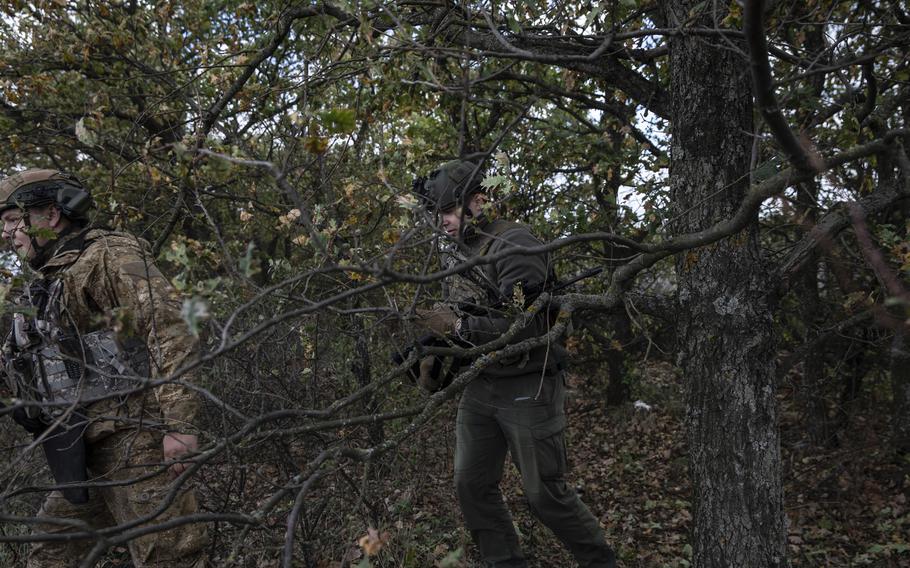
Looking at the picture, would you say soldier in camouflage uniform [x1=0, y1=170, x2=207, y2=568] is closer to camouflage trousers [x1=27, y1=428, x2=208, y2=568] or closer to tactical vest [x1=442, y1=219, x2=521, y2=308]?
camouflage trousers [x1=27, y1=428, x2=208, y2=568]

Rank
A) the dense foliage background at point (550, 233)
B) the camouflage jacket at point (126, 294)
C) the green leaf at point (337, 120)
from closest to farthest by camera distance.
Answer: the green leaf at point (337, 120) < the dense foliage background at point (550, 233) < the camouflage jacket at point (126, 294)

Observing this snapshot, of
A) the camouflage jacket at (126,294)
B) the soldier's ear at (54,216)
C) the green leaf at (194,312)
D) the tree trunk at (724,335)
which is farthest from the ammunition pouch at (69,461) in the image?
the tree trunk at (724,335)

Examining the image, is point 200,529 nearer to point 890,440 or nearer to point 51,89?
point 51,89

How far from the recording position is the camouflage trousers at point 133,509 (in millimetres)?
2852

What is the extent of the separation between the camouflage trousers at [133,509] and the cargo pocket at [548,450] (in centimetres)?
165

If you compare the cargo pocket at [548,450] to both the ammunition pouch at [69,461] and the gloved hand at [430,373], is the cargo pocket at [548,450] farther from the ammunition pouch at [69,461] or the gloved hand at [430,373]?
the ammunition pouch at [69,461]

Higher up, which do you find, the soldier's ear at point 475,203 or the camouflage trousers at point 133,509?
the soldier's ear at point 475,203

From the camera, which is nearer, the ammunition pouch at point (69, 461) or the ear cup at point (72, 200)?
the ammunition pouch at point (69, 461)

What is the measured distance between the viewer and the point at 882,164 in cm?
452

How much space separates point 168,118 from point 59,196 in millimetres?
3706

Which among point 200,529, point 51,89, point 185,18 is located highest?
point 185,18

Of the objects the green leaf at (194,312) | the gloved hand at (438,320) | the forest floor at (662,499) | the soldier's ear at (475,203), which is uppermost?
the soldier's ear at (475,203)

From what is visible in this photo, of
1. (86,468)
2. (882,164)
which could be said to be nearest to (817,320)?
(882,164)

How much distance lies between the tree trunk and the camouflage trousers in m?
2.41
